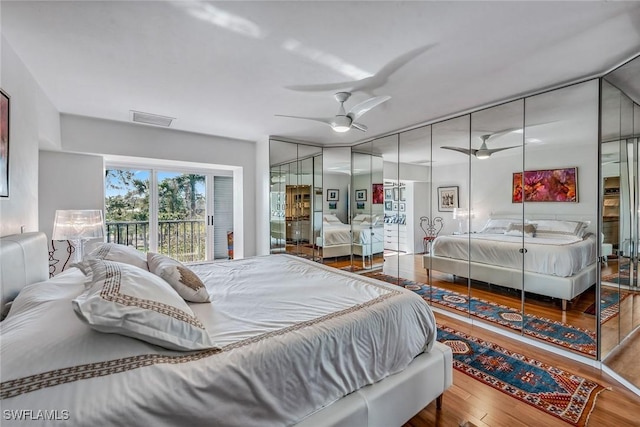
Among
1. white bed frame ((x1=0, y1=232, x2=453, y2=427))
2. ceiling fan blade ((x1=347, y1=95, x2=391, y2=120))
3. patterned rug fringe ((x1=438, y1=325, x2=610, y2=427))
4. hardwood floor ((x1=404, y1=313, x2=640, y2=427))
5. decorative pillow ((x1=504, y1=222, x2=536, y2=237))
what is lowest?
hardwood floor ((x1=404, y1=313, x2=640, y2=427))

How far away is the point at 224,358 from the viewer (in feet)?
3.51

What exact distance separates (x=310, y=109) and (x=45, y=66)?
2254mm

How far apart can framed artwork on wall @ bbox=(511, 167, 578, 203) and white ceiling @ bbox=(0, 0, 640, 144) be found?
810 millimetres

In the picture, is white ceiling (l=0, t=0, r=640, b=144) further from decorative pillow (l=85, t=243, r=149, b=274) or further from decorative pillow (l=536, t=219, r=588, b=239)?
decorative pillow (l=85, t=243, r=149, b=274)

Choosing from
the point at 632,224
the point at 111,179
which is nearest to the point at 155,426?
the point at 632,224

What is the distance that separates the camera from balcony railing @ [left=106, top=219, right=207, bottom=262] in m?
4.16

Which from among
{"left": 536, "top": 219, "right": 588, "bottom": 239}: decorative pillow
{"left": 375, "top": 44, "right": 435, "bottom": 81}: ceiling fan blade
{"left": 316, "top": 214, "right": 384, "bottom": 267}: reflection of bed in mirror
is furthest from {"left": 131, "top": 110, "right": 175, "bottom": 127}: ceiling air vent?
{"left": 536, "top": 219, "right": 588, "bottom": 239}: decorative pillow

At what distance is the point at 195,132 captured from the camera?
159 inches

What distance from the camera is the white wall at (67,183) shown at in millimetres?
3271

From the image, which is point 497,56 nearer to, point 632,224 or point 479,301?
point 632,224

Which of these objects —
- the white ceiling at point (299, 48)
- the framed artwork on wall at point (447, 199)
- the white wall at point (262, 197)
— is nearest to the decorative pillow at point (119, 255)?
the white ceiling at point (299, 48)

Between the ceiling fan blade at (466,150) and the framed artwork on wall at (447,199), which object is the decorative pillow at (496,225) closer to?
the framed artwork on wall at (447,199)

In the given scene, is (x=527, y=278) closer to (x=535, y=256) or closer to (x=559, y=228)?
(x=535, y=256)

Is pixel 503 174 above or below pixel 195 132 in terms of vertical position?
below
